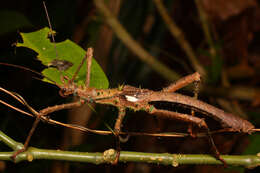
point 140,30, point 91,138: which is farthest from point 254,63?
point 91,138

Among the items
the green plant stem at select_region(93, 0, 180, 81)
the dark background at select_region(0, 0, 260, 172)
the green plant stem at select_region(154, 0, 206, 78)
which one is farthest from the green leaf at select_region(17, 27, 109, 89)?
the green plant stem at select_region(154, 0, 206, 78)

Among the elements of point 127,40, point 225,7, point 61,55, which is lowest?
point 61,55

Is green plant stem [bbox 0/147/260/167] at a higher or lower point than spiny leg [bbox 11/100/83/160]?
lower

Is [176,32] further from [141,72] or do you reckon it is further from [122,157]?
[122,157]

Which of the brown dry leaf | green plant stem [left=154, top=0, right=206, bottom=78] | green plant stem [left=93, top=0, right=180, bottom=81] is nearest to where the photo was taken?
green plant stem [left=93, top=0, right=180, bottom=81]

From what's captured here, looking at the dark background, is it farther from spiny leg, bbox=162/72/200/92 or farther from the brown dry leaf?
spiny leg, bbox=162/72/200/92

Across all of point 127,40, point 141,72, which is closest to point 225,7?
point 141,72

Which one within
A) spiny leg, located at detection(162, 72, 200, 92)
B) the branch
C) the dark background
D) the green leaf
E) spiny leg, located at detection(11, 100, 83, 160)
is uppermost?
the dark background

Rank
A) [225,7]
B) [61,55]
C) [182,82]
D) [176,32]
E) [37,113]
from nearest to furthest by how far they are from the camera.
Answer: [61,55] → [37,113] → [182,82] → [176,32] → [225,7]
